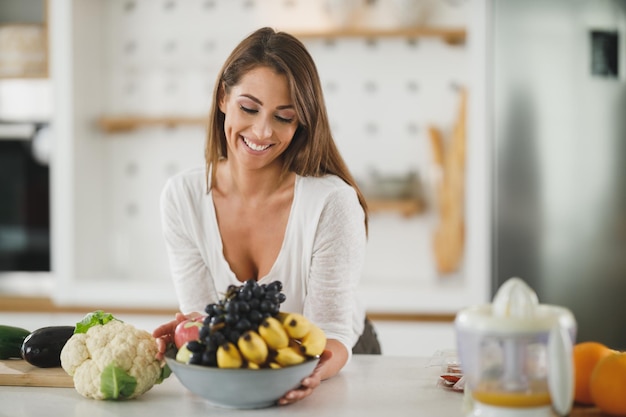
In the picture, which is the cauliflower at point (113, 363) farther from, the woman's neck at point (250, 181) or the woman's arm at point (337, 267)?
the woman's neck at point (250, 181)

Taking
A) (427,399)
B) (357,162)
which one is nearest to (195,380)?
(427,399)

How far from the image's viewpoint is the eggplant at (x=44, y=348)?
1.62m

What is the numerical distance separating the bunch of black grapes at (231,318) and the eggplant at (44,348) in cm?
42

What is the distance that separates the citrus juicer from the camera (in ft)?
3.79

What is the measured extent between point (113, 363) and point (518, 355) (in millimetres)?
709

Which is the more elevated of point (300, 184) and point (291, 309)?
point (300, 184)

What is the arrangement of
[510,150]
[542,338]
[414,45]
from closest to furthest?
[542,338]
[510,150]
[414,45]

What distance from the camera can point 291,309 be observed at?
2002 mm

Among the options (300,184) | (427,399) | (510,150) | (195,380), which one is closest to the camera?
(195,380)

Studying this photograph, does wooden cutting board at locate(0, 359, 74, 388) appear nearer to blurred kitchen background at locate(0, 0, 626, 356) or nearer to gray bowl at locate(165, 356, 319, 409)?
gray bowl at locate(165, 356, 319, 409)

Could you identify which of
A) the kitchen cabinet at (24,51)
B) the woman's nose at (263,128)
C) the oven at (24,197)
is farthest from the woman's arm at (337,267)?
the oven at (24,197)

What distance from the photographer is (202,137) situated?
4.23m

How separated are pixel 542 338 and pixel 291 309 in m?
0.93

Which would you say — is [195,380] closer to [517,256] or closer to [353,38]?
[517,256]
